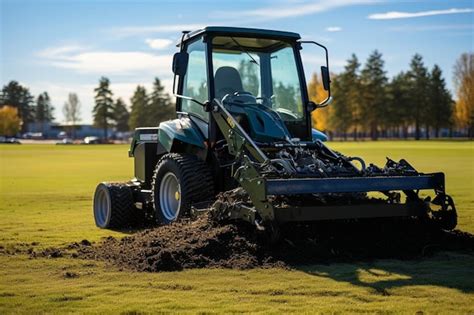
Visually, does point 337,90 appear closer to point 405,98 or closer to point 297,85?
point 405,98

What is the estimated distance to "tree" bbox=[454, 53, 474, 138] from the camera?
10812 cm

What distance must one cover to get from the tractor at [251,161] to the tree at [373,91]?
104812 mm

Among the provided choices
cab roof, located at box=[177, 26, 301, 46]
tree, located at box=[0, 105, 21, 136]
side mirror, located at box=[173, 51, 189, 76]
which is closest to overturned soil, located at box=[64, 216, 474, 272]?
side mirror, located at box=[173, 51, 189, 76]

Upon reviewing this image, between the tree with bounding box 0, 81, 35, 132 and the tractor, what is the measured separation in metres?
157

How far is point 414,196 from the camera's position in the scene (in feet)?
32.8

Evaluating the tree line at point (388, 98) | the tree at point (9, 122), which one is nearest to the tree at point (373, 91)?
the tree line at point (388, 98)

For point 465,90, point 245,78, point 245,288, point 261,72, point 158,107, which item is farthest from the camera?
point 158,107

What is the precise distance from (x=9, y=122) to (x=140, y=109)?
2839 cm

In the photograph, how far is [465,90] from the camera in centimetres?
10981

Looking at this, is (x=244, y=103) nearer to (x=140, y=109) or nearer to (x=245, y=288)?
(x=245, y=288)

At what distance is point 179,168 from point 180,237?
1.91 metres

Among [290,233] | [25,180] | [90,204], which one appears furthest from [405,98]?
[290,233]

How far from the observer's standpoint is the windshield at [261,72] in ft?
38.9

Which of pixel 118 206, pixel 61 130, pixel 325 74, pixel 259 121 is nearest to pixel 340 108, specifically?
pixel 61 130
